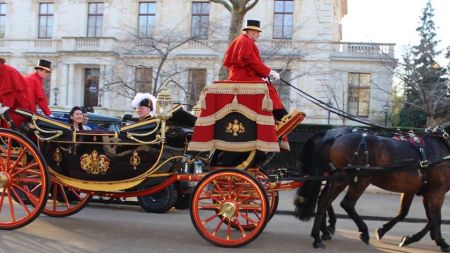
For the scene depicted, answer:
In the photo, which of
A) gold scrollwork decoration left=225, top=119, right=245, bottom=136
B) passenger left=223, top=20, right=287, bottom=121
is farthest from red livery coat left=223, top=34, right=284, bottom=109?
gold scrollwork decoration left=225, top=119, right=245, bottom=136

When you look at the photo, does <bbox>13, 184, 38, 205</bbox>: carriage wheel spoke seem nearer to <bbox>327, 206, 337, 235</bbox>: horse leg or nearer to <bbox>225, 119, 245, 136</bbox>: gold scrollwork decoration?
<bbox>225, 119, 245, 136</bbox>: gold scrollwork decoration

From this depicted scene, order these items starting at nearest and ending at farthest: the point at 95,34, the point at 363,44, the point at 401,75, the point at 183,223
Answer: the point at 183,223 < the point at 401,75 < the point at 363,44 < the point at 95,34

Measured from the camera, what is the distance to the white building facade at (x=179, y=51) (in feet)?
96.7

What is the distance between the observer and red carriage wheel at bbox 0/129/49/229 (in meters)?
6.46

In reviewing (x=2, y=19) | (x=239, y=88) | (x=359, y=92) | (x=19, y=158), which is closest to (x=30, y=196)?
(x=19, y=158)

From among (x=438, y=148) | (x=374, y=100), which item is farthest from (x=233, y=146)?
(x=374, y=100)

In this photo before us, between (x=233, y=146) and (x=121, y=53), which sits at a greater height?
(x=121, y=53)

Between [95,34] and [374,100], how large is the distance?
61.6 feet

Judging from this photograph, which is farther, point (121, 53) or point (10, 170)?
point (121, 53)

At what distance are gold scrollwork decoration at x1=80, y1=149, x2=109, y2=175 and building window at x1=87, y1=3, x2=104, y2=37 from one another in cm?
2892

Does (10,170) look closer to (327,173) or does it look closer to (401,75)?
(327,173)

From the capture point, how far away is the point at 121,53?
31.7 meters

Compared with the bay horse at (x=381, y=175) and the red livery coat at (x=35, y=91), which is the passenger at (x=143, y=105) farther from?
the bay horse at (x=381, y=175)

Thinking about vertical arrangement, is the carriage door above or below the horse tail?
above
